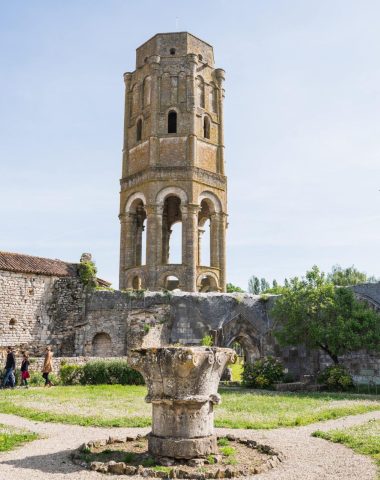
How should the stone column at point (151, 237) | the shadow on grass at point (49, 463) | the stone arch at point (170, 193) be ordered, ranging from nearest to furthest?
the shadow on grass at point (49, 463), the stone column at point (151, 237), the stone arch at point (170, 193)

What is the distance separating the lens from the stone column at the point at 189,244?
30.5 meters

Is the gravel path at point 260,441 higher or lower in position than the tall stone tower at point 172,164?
lower

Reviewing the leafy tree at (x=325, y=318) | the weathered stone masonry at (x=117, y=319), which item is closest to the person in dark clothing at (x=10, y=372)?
the weathered stone masonry at (x=117, y=319)

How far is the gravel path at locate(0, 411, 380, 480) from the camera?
250 inches

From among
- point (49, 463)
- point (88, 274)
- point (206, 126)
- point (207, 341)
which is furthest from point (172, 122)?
point (49, 463)

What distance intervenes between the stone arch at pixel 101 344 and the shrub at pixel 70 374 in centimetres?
453

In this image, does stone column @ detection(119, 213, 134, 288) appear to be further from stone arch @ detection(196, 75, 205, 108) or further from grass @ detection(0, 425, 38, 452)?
grass @ detection(0, 425, 38, 452)

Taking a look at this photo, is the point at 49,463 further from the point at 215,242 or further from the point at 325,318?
the point at 215,242

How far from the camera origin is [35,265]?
24.5 m

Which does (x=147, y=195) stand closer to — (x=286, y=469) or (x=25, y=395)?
(x=25, y=395)

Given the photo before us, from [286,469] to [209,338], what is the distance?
15.2 m

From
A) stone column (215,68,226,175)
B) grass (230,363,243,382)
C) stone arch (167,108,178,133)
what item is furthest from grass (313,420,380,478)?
stone arch (167,108,178,133)

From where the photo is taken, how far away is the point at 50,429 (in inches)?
383

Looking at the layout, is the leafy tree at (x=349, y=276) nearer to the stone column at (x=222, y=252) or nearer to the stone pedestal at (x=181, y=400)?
the stone column at (x=222, y=252)
